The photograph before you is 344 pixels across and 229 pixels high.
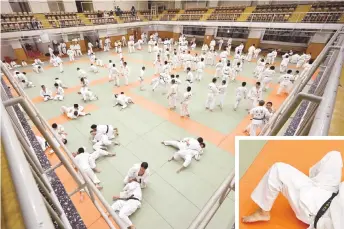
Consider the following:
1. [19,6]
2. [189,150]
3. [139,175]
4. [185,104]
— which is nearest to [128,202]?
[139,175]

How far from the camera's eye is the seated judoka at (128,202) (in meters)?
3.51

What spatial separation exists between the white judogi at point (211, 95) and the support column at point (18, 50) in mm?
14155

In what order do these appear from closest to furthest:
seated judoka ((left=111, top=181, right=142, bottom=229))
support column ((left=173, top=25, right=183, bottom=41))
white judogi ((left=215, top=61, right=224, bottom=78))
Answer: seated judoka ((left=111, top=181, right=142, bottom=229)) < white judogi ((left=215, top=61, right=224, bottom=78)) < support column ((left=173, top=25, right=183, bottom=41))

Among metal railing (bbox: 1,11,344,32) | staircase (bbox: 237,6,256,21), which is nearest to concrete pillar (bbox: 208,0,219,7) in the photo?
metal railing (bbox: 1,11,344,32)

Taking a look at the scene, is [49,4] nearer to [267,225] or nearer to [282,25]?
[282,25]

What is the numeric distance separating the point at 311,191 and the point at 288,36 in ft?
57.5

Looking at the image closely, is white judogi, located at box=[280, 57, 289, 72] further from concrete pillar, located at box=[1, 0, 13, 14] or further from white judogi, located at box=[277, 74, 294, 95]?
concrete pillar, located at box=[1, 0, 13, 14]

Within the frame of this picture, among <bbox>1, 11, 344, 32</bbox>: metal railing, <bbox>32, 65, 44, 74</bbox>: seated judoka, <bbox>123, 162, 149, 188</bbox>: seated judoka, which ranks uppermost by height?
<bbox>1, 11, 344, 32</bbox>: metal railing

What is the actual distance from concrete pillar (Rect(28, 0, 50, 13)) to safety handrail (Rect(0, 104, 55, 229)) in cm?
2084

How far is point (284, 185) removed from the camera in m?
1.92

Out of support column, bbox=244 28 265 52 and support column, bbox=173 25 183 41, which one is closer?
support column, bbox=244 28 265 52

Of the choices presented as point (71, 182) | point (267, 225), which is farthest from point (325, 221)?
point (71, 182)

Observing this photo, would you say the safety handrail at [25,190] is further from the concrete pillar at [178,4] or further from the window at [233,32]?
the concrete pillar at [178,4]

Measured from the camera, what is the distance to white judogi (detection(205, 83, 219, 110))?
699 centimetres
